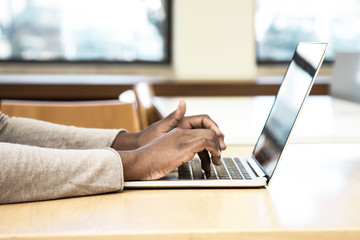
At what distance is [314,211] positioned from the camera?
83 centimetres

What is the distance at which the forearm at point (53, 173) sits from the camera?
90 centimetres

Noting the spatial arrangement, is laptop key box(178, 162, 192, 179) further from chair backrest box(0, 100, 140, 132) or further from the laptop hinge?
chair backrest box(0, 100, 140, 132)

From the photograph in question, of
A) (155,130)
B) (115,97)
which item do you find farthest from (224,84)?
(155,130)

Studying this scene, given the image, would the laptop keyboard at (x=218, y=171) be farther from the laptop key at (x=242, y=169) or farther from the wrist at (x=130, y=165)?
the wrist at (x=130, y=165)

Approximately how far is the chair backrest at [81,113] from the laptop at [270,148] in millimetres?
812

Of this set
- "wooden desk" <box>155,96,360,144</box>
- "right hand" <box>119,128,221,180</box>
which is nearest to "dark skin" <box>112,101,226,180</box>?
"right hand" <box>119,128,221,180</box>

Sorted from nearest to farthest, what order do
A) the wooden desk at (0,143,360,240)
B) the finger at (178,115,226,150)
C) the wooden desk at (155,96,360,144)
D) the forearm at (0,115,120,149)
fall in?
the wooden desk at (0,143,360,240) → the finger at (178,115,226,150) → the forearm at (0,115,120,149) → the wooden desk at (155,96,360,144)

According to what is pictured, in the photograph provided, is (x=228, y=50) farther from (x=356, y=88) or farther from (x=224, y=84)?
(x=356, y=88)

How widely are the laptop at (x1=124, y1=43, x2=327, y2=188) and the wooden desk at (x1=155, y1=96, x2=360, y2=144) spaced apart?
33 centimetres

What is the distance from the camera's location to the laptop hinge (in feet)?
3.42

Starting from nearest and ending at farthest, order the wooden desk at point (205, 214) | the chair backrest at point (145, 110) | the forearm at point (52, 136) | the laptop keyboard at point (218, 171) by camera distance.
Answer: the wooden desk at point (205, 214) → the laptop keyboard at point (218, 171) → the forearm at point (52, 136) → the chair backrest at point (145, 110)

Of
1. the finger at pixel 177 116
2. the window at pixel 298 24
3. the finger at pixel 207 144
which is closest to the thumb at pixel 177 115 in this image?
the finger at pixel 177 116

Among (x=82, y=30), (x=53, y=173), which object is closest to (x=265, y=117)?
(x=53, y=173)

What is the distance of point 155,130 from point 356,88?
5.09ft
